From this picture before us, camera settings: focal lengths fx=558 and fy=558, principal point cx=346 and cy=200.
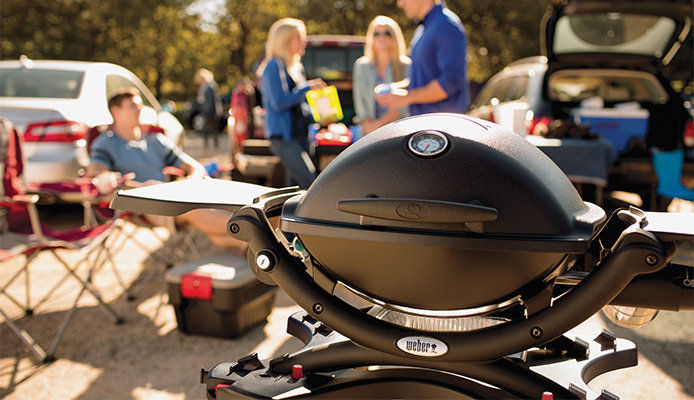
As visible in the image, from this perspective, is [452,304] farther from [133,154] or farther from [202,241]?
[202,241]

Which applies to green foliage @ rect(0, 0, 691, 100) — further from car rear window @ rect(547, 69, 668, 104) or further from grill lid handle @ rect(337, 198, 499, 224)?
grill lid handle @ rect(337, 198, 499, 224)

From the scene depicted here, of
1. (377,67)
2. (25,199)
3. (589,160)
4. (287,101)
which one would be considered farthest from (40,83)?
(589,160)

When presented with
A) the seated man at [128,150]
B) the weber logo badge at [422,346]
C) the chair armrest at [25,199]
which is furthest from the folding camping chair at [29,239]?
the weber logo badge at [422,346]

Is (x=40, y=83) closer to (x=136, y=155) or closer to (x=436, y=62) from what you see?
(x=136, y=155)

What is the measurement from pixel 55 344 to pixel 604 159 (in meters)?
3.53

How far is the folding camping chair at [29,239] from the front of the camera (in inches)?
122

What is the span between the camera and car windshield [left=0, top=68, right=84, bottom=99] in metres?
6.18

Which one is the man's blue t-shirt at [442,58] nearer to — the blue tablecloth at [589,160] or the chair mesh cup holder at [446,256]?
the blue tablecloth at [589,160]

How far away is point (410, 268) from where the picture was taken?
1.17 m

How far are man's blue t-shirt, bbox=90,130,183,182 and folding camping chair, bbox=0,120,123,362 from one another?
1.67 ft

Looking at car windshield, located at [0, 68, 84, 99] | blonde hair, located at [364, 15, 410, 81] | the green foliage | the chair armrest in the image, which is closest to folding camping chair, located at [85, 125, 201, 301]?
the chair armrest

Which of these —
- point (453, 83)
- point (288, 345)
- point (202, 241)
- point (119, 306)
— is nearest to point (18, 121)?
point (202, 241)

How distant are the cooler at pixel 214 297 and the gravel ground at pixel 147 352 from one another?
0.29ft

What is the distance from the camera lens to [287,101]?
12.7 ft
